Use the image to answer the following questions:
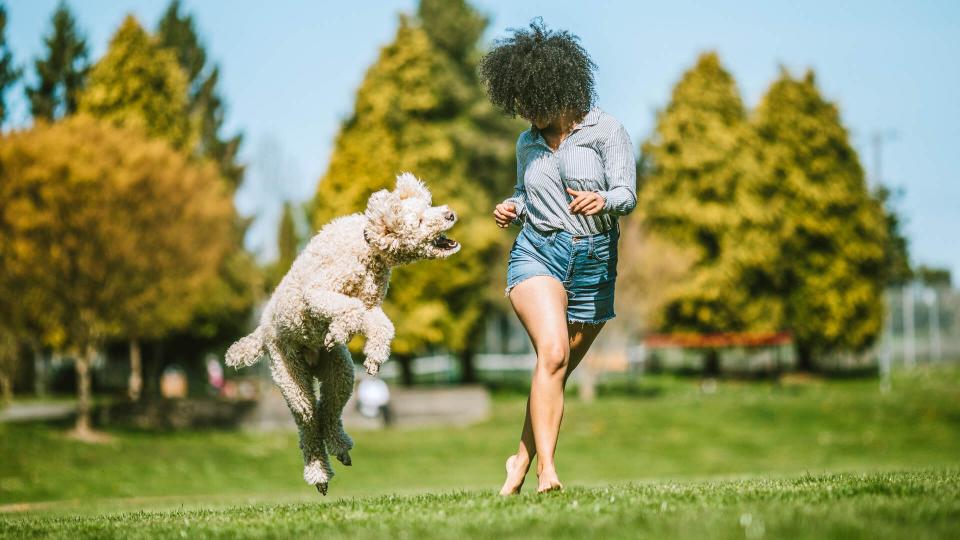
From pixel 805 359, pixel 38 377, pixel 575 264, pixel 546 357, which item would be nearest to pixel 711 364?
pixel 805 359

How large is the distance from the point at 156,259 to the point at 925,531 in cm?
2308

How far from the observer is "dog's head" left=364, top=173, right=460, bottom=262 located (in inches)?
238

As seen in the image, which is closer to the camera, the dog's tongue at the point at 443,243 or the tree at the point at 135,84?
the dog's tongue at the point at 443,243

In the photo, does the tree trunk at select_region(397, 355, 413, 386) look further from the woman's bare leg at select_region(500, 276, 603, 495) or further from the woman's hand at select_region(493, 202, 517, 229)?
the woman's bare leg at select_region(500, 276, 603, 495)

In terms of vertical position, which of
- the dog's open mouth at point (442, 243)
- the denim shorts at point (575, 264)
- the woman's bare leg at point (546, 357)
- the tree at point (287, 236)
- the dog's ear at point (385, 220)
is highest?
the tree at point (287, 236)

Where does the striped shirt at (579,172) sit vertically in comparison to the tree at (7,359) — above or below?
above

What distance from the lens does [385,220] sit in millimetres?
6059

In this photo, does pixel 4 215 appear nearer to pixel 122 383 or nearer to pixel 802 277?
pixel 122 383

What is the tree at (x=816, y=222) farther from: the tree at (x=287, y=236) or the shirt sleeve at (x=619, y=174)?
the shirt sleeve at (x=619, y=174)

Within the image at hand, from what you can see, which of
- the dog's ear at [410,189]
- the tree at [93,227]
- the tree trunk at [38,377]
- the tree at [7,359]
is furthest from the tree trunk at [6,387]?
the dog's ear at [410,189]

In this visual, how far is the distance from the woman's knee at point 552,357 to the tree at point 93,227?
64.3 feet

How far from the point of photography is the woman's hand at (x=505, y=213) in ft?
20.1

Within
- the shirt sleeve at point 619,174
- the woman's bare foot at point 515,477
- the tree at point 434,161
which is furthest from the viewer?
the tree at point 434,161

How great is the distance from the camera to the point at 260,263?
4409 cm
